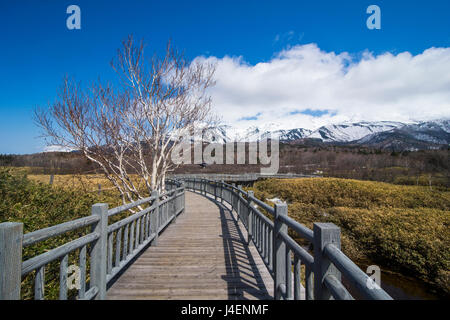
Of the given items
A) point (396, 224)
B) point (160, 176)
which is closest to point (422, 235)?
point (396, 224)

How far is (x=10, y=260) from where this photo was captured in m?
1.46

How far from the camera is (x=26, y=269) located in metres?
1.60

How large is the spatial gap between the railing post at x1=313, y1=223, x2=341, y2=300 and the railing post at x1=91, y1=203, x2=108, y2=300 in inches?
91.8

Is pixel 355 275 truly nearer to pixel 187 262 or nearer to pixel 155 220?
pixel 187 262

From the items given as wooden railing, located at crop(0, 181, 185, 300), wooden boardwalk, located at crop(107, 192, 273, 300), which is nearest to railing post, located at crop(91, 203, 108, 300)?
wooden railing, located at crop(0, 181, 185, 300)

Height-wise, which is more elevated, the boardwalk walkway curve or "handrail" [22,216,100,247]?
"handrail" [22,216,100,247]

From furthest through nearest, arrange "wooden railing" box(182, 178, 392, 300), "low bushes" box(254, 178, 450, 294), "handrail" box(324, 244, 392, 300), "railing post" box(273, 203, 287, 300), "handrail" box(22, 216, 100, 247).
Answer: "low bushes" box(254, 178, 450, 294) < "railing post" box(273, 203, 287, 300) < "handrail" box(22, 216, 100, 247) < "wooden railing" box(182, 178, 392, 300) < "handrail" box(324, 244, 392, 300)

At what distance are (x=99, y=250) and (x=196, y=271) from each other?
1.80 m

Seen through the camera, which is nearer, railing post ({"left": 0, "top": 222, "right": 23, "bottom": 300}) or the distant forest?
railing post ({"left": 0, "top": 222, "right": 23, "bottom": 300})

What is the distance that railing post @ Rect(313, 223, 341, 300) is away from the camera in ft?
5.38

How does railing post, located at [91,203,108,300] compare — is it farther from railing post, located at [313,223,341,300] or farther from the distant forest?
the distant forest

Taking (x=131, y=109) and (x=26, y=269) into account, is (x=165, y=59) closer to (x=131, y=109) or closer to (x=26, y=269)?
(x=131, y=109)

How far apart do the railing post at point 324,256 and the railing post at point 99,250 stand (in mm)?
2332

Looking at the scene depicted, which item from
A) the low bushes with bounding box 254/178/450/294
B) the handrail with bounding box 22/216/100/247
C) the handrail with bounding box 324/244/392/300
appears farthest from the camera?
the low bushes with bounding box 254/178/450/294
